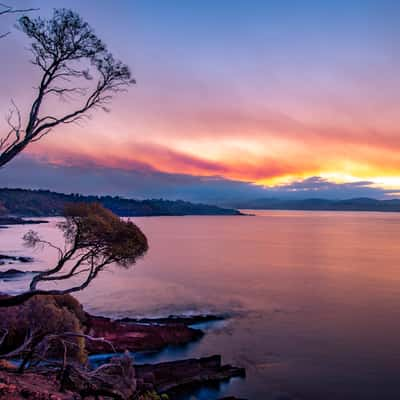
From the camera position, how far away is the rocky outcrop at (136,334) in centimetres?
2958

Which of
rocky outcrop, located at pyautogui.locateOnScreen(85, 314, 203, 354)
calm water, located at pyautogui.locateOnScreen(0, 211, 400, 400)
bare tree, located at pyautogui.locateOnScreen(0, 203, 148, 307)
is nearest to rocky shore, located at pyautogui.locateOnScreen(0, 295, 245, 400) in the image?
rocky outcrop, located at pyautogui.locateOnScreen(85, 314, 203, 354)

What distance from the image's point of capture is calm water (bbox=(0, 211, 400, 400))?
1013 inches

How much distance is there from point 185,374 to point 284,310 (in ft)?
77.9

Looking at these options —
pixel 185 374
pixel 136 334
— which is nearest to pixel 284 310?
pixel 136 334

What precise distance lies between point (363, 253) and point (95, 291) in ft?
230

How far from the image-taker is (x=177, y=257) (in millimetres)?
93500

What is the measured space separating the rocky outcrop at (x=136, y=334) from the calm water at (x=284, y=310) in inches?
51.7

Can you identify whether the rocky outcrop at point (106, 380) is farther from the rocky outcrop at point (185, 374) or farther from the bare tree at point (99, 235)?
the rocky outcrop at point (185, 374)

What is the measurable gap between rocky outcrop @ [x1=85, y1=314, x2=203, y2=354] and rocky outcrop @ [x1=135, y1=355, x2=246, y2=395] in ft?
18.6

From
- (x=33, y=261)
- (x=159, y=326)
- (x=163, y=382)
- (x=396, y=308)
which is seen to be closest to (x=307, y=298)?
(x=396, y=308)

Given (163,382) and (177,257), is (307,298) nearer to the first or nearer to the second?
(163,382)

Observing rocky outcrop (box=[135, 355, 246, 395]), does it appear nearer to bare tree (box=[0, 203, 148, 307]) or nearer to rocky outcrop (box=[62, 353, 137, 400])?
rocky outcrop (box=[62, 353, 137, 400])

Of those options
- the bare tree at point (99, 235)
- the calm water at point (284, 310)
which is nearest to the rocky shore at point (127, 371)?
the calm water at point (284, 310)

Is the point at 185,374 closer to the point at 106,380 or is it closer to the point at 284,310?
the point at 106,380
